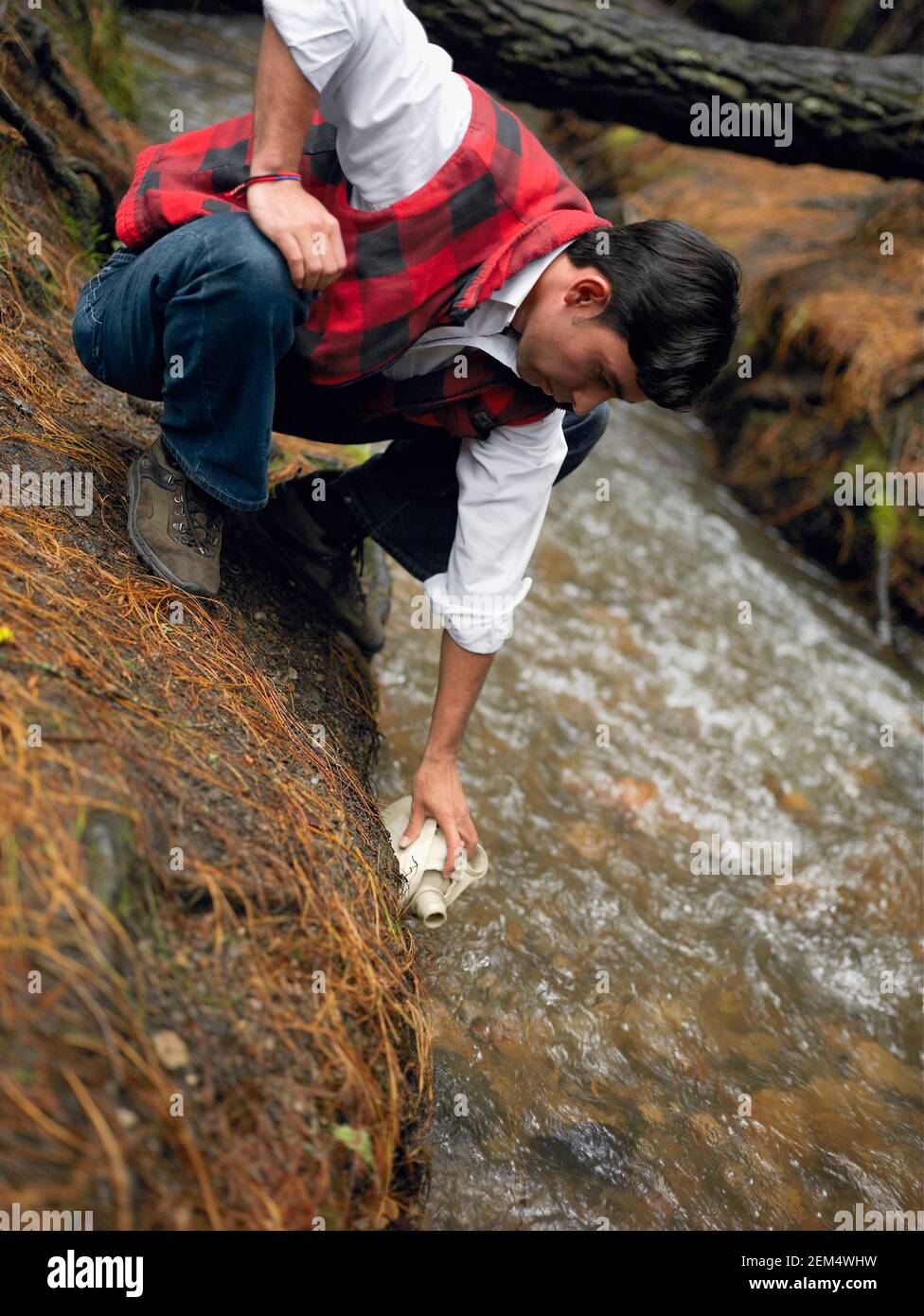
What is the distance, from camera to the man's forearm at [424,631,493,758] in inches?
72.8

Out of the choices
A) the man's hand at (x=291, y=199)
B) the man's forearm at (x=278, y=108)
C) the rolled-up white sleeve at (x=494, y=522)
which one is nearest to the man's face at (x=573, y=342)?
the rolled-up white sleeve at (x=494, y=522)

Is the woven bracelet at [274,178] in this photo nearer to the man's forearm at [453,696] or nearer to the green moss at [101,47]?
the man's forearm at [453,696]

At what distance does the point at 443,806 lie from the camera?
1.83 m

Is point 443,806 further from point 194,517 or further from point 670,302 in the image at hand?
point 670,302

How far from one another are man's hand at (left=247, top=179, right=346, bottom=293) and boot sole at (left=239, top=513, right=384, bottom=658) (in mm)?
720

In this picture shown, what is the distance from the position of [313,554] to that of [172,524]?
0.52 m

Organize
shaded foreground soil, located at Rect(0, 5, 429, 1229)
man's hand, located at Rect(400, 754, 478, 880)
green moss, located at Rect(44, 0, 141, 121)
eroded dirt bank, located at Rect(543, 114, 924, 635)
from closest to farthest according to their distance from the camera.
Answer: shaded foreground soil, located at Rect(0, 5, 429, 1229)
man's hand, located at Rect(400, 754, 478, 880)
green moss, located at Rect(44, 0, 141, 121)
eroded dirt bank, located at Rect(543, 114, 924, 635)

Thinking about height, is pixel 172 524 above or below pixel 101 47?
below

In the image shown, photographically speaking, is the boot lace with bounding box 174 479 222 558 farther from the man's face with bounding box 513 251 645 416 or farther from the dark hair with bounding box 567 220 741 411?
the dark hair with bounding box 567 220 741 411

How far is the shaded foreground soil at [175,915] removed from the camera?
985 millimetres

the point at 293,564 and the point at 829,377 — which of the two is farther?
the point at 829,377

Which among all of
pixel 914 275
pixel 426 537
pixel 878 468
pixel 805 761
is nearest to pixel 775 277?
pixel 914 275

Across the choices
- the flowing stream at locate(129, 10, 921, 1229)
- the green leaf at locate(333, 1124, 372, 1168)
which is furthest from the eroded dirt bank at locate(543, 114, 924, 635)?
the green leaf at locate(333, 1124, 372, 1168)

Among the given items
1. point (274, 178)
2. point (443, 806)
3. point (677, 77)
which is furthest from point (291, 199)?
point (677, 77)
